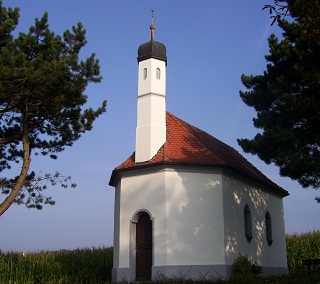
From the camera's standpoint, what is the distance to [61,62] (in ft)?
47.3

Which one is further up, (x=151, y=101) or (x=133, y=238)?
(x=151, y=101)

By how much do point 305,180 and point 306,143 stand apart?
1.20m

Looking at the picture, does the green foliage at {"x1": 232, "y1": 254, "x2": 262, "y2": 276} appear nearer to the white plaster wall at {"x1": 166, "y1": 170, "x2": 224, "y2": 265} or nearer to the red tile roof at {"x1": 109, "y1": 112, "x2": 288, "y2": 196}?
the white plaster wall at {"x1": 166, "y1": 170, "x2": 224, "y2": 265}

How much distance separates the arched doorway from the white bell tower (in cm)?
249

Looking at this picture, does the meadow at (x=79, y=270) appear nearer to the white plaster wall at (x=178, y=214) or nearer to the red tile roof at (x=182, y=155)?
the white plaster wall at (x=178, y=214)

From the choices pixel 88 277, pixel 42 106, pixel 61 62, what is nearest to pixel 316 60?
pixel 61 62

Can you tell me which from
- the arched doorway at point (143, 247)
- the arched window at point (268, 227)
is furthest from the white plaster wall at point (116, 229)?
the arched window at point (268, 227)

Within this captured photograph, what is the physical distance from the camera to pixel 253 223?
18.7m

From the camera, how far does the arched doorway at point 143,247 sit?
16.2m

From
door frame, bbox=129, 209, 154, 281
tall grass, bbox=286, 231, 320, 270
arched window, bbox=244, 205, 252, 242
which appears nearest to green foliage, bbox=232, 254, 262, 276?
arched window, bbox=244, 205, 252, 242

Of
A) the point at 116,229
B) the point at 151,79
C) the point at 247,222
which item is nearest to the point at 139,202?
the point at 116,229

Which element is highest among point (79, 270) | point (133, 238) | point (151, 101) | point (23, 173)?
point (151, 101)

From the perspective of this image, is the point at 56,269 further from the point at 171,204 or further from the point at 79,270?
the point at 171,204

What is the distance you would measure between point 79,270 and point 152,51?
1016 cm
